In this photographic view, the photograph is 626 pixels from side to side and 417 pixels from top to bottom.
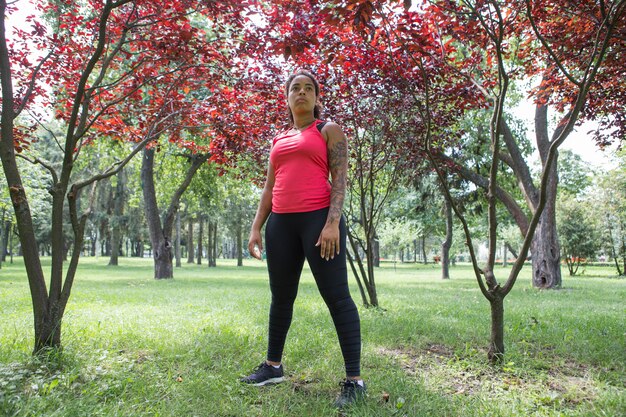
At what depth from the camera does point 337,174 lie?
2.89 m

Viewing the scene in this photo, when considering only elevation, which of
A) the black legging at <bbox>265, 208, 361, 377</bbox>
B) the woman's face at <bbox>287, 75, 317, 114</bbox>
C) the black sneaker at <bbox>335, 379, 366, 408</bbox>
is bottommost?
the black sneaker at <bbox>335, 379, 366, 408</bbox>

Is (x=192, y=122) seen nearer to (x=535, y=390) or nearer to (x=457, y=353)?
(x=457, y=353)

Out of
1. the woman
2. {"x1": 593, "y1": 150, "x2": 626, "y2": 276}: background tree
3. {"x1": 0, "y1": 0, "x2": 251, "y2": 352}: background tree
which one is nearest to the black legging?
the woman

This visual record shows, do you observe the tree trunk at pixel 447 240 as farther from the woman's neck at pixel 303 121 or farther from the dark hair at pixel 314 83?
the woman's neck at pixel 303 121

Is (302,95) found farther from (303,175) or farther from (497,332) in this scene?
(497,332)

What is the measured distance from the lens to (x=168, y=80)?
15.5 ft

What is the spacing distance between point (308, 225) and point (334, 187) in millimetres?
317

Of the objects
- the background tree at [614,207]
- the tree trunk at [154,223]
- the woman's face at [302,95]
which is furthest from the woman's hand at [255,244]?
the background tree at [614,207]

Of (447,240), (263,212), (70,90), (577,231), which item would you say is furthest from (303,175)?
(577,231)

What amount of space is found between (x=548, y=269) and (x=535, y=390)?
33.9 feet

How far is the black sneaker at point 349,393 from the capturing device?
2.64 meters

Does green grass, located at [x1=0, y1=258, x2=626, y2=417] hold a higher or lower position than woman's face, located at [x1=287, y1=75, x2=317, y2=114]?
lower

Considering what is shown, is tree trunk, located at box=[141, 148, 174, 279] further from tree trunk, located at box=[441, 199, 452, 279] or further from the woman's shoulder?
the woman's shoulder

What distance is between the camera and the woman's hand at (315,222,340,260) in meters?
2.65
